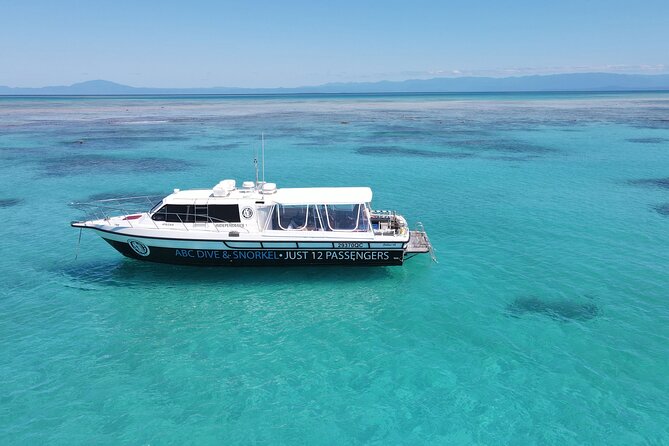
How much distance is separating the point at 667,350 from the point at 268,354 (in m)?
14.3

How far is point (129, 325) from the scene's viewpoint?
17.8 metres

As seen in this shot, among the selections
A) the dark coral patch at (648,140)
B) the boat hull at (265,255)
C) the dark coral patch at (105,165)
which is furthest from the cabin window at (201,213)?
the dark coral patch at (648,140)

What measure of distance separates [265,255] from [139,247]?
6152mm

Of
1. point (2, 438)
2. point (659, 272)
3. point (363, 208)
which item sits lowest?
point (2, 438)

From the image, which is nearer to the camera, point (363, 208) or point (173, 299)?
point (173, 299)

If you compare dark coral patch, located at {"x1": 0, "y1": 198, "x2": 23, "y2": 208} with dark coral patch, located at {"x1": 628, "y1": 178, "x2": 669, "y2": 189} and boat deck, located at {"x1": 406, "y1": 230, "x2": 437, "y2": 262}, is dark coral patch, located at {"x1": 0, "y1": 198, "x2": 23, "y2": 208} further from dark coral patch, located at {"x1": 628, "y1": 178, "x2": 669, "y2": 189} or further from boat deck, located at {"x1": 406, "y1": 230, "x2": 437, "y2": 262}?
→ dark coral patch, located at {"x1": 628, "y1": 178, "x2": 669, "y2": 189}

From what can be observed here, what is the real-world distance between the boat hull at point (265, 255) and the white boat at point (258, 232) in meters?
0.04

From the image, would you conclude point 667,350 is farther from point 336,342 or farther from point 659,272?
point 336,342

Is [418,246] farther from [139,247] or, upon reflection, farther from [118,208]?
[118,208]

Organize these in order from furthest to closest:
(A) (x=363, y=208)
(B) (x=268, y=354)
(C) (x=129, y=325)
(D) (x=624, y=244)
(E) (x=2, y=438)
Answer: (D) (x=624, y=244) < (A) (x=363, y=208) < (C) (x=129, y=325) < (B) (x=268, y=354) < (E) (x=2, y=438)

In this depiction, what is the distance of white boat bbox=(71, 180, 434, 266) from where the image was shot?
68.8 ft

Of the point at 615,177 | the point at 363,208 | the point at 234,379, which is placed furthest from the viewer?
the point at 615,177

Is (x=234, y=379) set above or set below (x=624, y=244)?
below

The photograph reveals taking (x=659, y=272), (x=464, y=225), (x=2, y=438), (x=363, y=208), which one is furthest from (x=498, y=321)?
(x=2, y=438)
